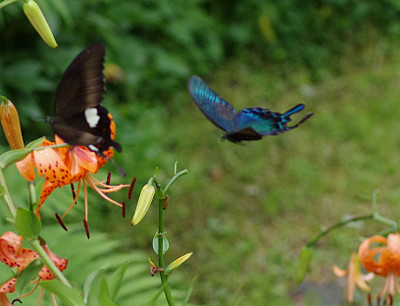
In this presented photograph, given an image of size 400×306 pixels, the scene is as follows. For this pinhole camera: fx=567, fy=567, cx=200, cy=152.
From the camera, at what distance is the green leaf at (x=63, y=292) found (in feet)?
1.37

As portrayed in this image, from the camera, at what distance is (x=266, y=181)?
92.9 inches

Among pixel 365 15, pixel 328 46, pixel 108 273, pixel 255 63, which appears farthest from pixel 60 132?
pixel 365 15

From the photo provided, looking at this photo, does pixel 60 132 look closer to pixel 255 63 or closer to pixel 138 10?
pixel 138 10

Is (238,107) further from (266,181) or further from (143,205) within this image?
(143,205)

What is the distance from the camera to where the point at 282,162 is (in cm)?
245

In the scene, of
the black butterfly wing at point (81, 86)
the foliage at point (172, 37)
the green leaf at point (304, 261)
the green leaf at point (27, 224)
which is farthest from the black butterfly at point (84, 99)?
the foliage at point (172, 37)

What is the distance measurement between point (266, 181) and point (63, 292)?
1.97 metres

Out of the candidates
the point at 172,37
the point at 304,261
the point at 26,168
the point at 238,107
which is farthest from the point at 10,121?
the point at 172,37

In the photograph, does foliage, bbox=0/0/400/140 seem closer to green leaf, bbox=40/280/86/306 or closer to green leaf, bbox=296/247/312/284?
green leaf, bbox=296/247/312/284

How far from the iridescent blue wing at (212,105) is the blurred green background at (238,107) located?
78cm

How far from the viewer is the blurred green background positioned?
1953mm

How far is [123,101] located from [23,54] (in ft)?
2.13

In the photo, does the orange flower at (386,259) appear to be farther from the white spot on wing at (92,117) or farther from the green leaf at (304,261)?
the white spot on wing at (92,117)

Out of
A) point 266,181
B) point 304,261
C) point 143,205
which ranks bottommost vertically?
point 266,181
